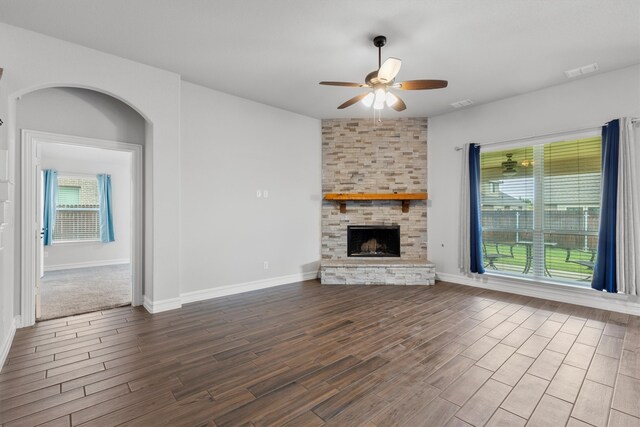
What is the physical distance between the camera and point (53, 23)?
9.12ft

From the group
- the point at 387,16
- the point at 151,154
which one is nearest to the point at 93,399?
the point at 151,154

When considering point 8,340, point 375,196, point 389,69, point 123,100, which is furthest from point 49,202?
point 389,69

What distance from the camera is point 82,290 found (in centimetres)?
481

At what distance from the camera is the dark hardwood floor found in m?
1.83

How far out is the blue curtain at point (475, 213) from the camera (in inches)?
191

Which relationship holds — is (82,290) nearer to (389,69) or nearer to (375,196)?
(375,196)

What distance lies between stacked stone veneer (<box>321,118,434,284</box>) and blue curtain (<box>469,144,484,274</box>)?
0.87 meters

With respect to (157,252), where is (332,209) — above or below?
above

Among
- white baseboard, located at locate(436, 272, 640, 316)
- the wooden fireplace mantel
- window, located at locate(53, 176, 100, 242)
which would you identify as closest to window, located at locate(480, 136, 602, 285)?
white baseboard, located at locate(436, 272, 640, 316)

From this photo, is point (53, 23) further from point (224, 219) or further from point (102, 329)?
point (102, 329)

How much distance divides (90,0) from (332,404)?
360cm

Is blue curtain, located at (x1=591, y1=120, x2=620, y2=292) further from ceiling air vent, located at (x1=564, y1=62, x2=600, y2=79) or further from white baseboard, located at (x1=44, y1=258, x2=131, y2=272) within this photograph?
white baseboard, located at (x1=44, y1=258, x2=131, y2=272)

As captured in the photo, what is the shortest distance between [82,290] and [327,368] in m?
4.55

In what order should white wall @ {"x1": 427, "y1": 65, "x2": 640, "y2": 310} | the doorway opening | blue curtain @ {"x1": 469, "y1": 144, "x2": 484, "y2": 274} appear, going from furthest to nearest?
the doorway opening < blue curtain @ {"x1": 469, "y1": 144, "x2": 484, "y2": 274} < white wall @ {"x1": 427, "y1": 65, "x2": 640, "y2": 310}
